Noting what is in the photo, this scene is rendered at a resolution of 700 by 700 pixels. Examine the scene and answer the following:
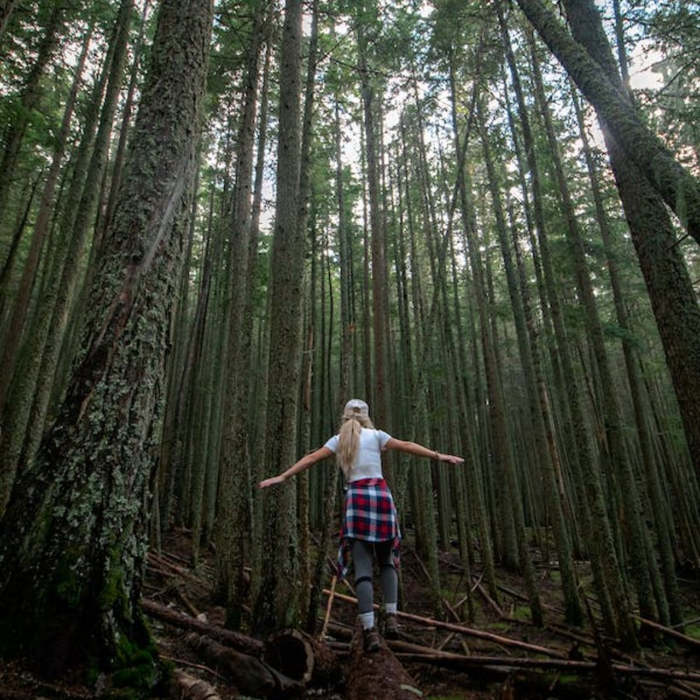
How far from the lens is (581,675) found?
3650 mm

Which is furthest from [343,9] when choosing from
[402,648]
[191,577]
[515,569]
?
[515,569]

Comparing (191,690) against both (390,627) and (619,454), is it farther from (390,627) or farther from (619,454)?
(619,454)

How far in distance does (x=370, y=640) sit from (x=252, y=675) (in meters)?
0.74

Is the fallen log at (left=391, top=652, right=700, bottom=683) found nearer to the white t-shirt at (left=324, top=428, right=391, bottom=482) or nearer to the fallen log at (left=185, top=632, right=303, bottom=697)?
the fallen log at (left=185, top=632, right=303, bottom=697)

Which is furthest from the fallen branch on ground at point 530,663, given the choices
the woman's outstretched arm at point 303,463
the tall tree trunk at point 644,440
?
the tall tree trunk at point 644,440

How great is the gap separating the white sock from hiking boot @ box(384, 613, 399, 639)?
1.22 ft

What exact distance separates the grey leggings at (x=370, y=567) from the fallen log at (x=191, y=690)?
1187 millimetres

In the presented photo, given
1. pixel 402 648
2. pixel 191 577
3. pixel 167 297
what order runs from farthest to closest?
pixel 191 577, pixel 402 648, pixel 167 297

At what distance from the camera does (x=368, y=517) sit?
3139 mm

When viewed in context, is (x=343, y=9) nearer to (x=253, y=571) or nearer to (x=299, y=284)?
(x=299, y=284)

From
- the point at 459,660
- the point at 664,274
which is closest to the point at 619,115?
the point at 664,274

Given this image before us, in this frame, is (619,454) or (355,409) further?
(619,454)

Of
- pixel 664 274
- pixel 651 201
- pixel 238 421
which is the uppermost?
pixel 651 201

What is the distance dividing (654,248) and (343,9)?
556 centimetres
